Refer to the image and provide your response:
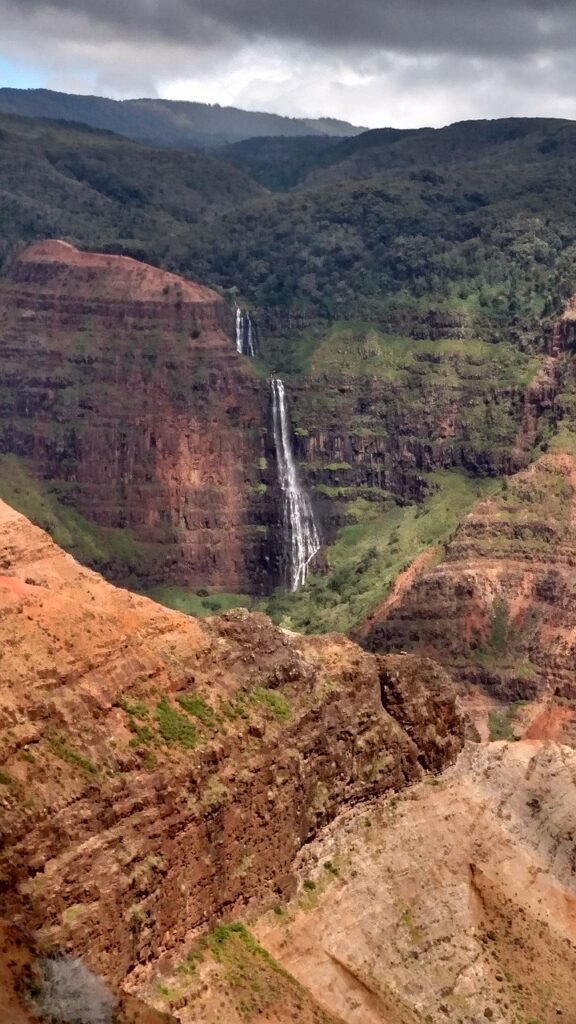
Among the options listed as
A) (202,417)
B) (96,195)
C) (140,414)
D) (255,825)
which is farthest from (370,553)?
(255,825)

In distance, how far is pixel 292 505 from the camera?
145 m

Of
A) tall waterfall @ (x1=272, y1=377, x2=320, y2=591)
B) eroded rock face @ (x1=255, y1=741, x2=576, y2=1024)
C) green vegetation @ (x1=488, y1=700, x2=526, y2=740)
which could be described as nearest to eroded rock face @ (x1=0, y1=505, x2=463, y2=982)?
eroded rock face @ (x1=255, y1=741, x2=576, y2=1024)

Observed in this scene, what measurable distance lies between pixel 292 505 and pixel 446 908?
83.4 meters

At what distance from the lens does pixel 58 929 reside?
50094mm

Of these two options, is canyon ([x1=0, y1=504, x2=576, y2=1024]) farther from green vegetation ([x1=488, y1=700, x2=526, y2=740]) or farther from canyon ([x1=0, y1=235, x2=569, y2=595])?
canyon ([x1=0, y1=235, x2=569, y2=595])

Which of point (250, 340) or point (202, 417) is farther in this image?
point (250, 340)

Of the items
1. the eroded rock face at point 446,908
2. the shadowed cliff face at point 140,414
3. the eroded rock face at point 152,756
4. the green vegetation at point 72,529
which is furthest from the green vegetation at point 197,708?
the shadowed cliff face at point 140,414

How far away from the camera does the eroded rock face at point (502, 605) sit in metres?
110

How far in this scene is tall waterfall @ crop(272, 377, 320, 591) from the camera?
142 metres

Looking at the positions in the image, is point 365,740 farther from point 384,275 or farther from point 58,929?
point 384,275

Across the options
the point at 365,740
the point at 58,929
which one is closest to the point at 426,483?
the point at 365,740

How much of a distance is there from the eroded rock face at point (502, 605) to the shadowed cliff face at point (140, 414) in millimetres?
26593

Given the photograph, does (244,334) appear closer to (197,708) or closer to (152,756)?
(197,708)

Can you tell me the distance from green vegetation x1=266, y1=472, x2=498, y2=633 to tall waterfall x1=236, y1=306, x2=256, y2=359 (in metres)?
16.2
